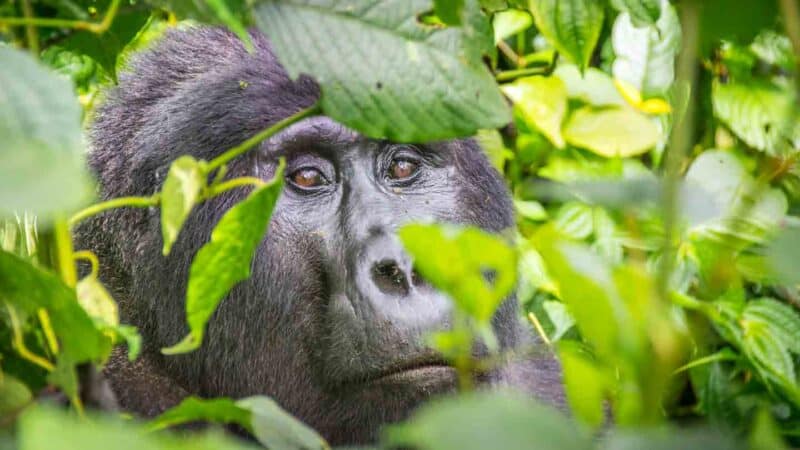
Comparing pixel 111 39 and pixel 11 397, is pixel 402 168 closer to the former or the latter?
pixel 111 39

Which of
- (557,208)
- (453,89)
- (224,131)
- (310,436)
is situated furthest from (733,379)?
(310,436)

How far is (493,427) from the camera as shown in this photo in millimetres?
634

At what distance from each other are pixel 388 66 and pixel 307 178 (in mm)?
1179

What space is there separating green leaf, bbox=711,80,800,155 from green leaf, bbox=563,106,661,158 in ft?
1.07

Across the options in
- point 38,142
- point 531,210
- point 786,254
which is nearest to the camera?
point 786,254

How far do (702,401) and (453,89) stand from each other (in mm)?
1852

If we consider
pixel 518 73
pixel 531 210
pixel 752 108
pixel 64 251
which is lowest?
pixel 531 210

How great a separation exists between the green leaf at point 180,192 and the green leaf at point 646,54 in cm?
234

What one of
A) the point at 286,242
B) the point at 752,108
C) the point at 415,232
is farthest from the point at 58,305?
the point at 752,108

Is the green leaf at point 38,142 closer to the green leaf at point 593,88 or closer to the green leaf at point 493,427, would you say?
the green leaf at point 493,427

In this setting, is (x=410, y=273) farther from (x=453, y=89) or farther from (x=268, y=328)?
(x=453, y=89)

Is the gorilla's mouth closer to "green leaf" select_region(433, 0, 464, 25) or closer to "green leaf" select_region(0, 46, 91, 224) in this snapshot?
"green leaf" select_region(433, 0, 464, 25)

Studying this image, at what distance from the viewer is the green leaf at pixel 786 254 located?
28.9 inches

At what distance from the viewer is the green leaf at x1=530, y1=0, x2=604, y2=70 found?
1688 mm
